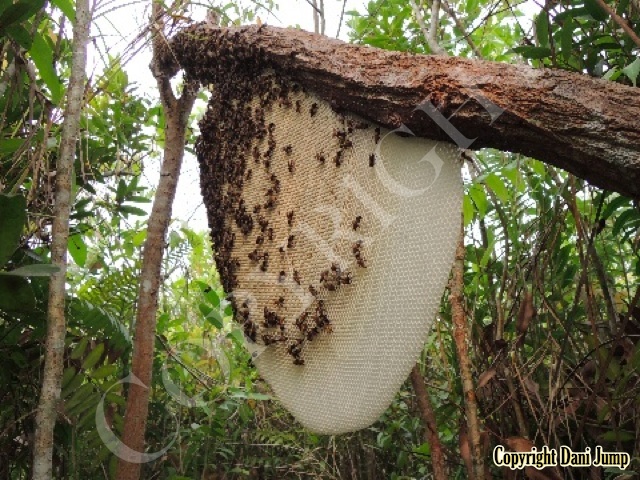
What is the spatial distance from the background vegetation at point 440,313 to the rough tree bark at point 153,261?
10 cm

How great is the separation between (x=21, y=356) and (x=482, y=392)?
120 cm

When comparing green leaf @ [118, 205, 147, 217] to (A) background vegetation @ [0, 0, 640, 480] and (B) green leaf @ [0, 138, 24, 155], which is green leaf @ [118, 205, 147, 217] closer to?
(A) background vegetation @ [0, 0, 640, 480]

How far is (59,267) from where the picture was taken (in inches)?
37.6

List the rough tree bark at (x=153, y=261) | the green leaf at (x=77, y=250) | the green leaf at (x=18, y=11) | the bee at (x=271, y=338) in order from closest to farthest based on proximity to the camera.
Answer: the green leaf at (x=18, y=11), the bee at (x=271, y=338), the rough tree bark at (x=153, y=261), the green leaf at (x=77, y=250)

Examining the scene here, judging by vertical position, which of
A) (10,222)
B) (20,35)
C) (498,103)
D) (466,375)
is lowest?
(466,375)

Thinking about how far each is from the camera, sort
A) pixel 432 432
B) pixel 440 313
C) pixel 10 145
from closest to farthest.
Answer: pixel 10 145 < pixel 432 432 < pixel 440 313

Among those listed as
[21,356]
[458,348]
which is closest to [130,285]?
[21,356]

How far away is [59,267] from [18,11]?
18.5 inches

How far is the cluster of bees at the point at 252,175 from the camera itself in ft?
3.37

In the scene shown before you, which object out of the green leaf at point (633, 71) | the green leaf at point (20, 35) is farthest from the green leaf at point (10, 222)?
the green leaf at point (633, 71)

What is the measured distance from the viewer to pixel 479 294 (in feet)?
5.60

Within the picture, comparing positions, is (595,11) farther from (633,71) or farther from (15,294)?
(15,294)

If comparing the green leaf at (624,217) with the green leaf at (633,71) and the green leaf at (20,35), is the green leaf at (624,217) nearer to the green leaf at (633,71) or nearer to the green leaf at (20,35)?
the green leaf at (633,71)

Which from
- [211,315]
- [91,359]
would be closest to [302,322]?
[91,359]
